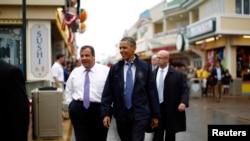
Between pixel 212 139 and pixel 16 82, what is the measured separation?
3411mm

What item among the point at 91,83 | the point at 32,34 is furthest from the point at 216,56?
the point at 91,83

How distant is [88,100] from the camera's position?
5.81 meters

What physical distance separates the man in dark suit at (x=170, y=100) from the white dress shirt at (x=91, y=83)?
1.44 m

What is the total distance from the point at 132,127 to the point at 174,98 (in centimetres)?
173

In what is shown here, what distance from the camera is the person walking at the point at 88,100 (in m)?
5.82

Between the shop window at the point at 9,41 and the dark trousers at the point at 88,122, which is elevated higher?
the shop window at the point at 9,41

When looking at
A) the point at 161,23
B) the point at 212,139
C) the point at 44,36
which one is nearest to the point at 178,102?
the point at 212,139

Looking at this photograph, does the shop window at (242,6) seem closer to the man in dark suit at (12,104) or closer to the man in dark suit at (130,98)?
the man in dark suit at (130,98)

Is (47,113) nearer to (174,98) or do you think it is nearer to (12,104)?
(174,98)

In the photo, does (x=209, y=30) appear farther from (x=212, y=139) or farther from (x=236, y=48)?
(x=212, y=139)

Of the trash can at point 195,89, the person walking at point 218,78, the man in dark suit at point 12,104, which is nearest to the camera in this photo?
the man in dark suit at point 12,104

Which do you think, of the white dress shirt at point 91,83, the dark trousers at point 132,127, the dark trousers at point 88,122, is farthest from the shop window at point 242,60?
the dark trousers at point 132,127

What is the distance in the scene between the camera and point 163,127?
709 cm

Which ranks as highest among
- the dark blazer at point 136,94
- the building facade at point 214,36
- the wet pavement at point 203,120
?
the building facade at point 214,36
